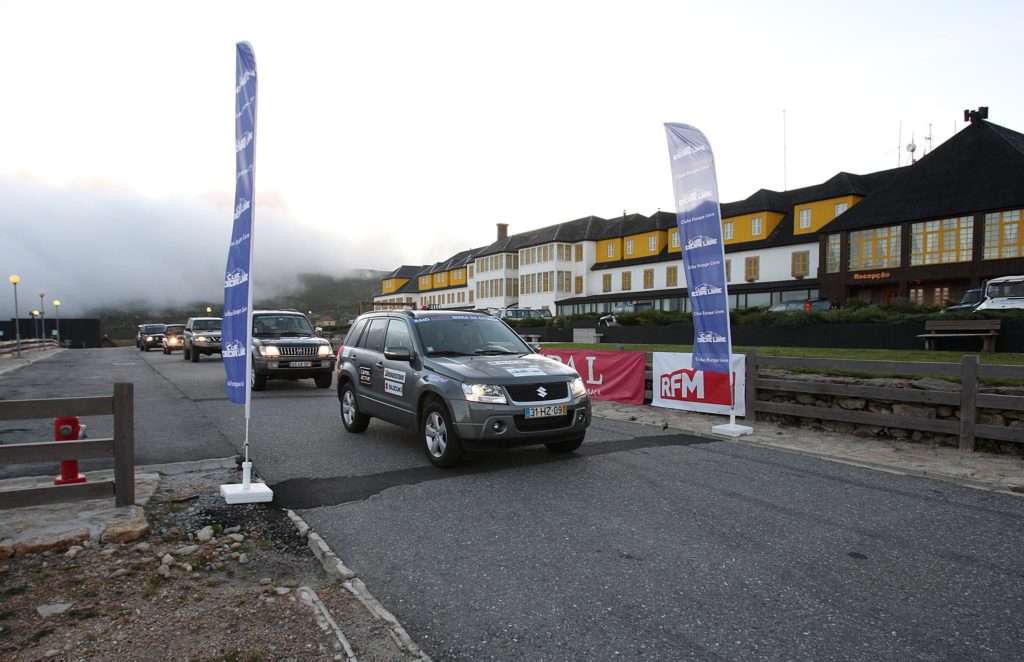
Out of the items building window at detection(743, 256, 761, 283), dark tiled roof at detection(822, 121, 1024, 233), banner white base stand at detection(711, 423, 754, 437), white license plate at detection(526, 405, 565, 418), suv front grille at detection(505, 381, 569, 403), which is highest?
dark tiled roof at detection(822, 121, 1024, 233)

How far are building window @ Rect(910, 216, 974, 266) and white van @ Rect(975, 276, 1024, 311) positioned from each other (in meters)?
13.5

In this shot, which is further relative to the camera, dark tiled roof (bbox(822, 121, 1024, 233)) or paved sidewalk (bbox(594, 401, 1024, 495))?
dark tiled roof (bbox(822, 121, 1024, 233))

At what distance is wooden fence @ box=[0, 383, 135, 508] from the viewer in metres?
4.55

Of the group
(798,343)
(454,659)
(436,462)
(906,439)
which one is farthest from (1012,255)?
(454,659)

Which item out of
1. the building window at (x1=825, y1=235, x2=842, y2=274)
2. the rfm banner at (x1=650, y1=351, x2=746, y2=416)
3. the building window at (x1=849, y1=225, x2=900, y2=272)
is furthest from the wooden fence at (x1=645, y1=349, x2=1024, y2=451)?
the building window at (x1=825, y1=235, x2=842, y2=274)

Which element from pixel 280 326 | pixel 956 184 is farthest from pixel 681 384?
pixel 956 184

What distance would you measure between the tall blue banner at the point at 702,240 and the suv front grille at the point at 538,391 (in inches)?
136

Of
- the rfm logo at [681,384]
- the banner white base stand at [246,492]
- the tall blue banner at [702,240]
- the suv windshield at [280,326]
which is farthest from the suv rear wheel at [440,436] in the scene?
the suv windshield at [280,326]

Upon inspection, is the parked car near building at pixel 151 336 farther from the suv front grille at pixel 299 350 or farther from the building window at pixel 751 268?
the building window at pixel 751 268

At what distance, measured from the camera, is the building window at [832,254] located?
119 feet

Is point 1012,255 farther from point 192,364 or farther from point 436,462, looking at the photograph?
point 192,364

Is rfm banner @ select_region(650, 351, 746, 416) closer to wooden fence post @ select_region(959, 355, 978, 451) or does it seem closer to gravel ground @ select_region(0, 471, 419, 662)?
wooden fence post @ select_region(959, 355, 978, 451)

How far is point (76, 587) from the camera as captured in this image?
3549 mm

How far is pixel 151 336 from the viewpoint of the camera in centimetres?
3825
